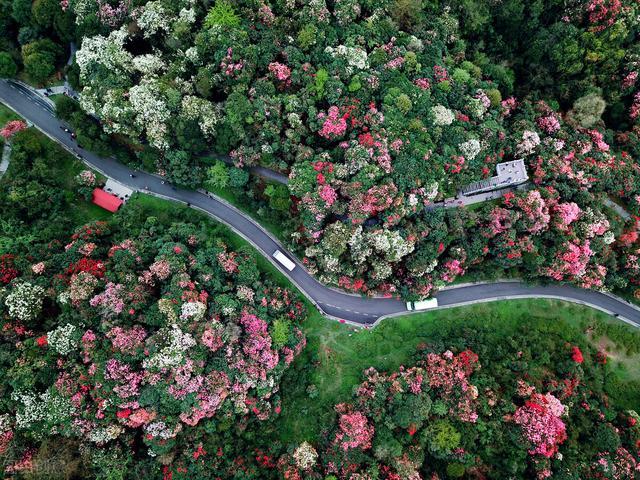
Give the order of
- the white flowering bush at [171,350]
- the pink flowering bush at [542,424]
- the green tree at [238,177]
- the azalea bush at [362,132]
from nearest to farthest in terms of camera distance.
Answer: the white flowering bush at [171,350], the pink flowering bush at [542,424], the azalea bush at [362,132], the green tree at [238,177]

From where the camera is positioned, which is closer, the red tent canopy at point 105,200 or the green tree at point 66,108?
the green tree at point 66,108

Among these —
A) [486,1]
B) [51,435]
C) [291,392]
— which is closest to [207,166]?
[291,392]

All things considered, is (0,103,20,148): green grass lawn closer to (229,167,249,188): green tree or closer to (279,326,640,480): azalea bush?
(229,167,249,188): green tree

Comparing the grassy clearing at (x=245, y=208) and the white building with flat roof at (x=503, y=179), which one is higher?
the white building with flat roof at (x=503, y=179)

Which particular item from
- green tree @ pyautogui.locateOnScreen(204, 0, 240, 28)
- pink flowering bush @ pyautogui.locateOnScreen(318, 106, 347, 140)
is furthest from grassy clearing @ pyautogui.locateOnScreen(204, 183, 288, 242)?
green tree @ pyautogui.locateOnScreen(204, 0, 240, 28)

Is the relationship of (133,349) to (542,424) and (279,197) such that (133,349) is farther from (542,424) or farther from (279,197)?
(542,424)

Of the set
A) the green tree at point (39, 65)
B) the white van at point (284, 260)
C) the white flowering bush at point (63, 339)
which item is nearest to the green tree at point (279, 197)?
the white van at point (284, 260)

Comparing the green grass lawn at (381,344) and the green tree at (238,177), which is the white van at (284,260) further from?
the green tree at (238,177)
